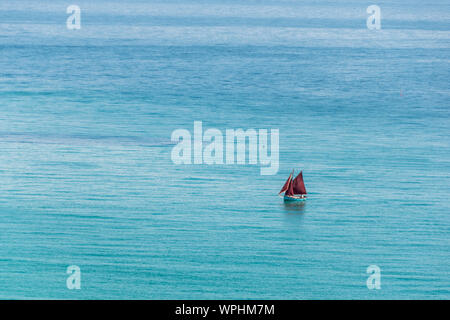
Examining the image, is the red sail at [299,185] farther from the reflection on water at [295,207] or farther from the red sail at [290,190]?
the reflection on water at [295,207]

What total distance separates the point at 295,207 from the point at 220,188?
6.56 m

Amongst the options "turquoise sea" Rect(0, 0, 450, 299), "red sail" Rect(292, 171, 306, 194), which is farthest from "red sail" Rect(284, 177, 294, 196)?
"turquoise sea" Rect(0, 0, 450, 299)

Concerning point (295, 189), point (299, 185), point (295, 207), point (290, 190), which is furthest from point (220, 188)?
point (295, 207)

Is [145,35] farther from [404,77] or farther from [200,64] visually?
[404,77]

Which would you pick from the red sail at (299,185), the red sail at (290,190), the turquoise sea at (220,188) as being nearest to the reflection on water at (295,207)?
the turquoise sea at (220,188)

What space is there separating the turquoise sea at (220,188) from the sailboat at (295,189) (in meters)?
0.73

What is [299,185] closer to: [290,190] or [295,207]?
[290,190]

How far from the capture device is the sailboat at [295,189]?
52.5 m

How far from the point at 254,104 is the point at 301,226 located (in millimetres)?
51461

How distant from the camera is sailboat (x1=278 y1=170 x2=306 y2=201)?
52.5 meters

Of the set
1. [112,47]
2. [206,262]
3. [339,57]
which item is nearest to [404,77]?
[339,57]

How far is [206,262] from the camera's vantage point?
4191 cm

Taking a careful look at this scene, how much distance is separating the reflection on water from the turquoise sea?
0.27 metres

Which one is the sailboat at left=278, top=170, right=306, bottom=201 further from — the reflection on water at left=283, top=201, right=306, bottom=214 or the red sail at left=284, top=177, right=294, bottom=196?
the reflection on water at left=283, top=201, right=306, bottom=214
